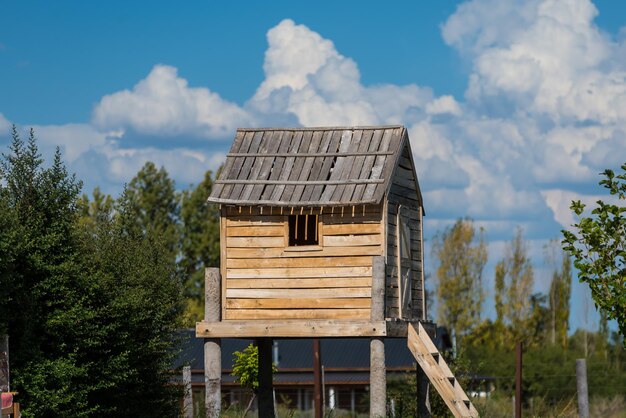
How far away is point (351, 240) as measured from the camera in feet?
77.5

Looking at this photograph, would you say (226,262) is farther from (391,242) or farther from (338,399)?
(338,399)

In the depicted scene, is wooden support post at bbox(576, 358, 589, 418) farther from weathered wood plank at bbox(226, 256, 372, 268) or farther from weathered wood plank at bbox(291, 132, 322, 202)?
weathered wood plank at bbox(291, 132, 322, 202)

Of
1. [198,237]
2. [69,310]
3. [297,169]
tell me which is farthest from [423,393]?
[198,237]

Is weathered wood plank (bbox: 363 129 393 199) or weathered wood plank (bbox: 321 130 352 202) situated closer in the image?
weathered wood plank (bbox: 363 129 393 199)

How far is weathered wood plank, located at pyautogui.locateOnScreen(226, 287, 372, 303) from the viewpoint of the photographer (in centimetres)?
2334

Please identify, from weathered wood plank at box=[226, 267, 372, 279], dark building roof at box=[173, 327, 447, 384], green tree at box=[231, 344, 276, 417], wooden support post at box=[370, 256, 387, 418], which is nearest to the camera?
wooden support post at box=[370, 256, 387, 418]

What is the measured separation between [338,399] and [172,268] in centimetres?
2284

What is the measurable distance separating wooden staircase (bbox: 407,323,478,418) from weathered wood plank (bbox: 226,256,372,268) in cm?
216

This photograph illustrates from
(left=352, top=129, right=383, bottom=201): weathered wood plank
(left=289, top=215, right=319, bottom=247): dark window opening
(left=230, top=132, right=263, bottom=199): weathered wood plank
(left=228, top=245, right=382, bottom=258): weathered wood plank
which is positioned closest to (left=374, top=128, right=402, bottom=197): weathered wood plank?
(left=352, top=129, right=383, bottom=201): weathered wood plank

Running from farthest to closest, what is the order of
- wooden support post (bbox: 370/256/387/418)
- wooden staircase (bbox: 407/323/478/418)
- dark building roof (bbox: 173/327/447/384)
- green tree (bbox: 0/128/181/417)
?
dark building roof (bbox: 173/327/447/384)
wooden staircase (bbox: 407/323/478/418)
wooden support post (bbox: 370/256/387/418)
green tree (bbox: 0/128/181/417)

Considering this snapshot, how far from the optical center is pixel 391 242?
24.0m

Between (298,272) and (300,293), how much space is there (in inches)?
16.9

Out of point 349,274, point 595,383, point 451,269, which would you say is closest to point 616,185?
point 349,274

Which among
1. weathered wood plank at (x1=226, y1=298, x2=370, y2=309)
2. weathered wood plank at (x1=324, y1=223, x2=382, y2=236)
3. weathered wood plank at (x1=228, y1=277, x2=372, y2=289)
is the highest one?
weathered wood plank at (x1=324, y1=223, x2=382, y2=236)
